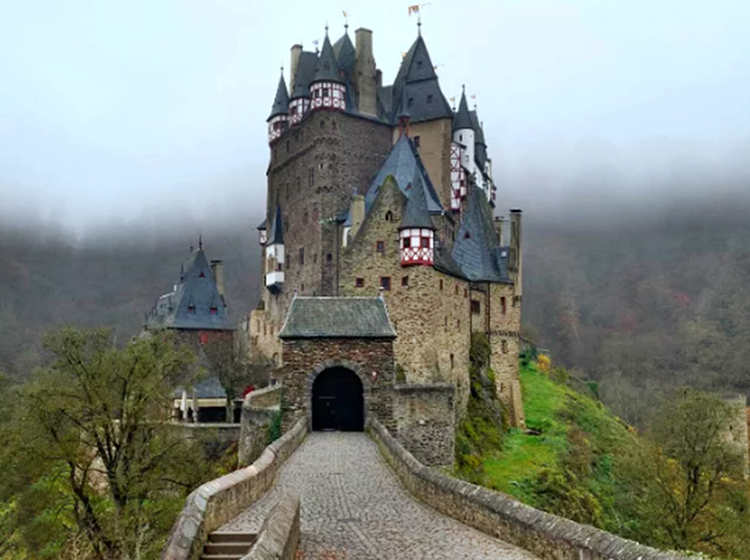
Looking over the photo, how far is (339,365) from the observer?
2531 cm

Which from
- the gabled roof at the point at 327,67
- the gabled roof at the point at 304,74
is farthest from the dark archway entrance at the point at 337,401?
the gabled roof at the point at 304,74

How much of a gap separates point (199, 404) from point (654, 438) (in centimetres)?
2227

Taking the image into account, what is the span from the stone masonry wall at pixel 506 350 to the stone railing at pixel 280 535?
1203 inches

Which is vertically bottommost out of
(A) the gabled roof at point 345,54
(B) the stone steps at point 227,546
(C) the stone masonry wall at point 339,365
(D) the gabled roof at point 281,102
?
(B) the stone steps at point 227,546

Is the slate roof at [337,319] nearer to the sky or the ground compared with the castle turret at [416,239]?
nearer to the ground

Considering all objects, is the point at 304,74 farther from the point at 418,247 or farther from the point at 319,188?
the point at 418,247

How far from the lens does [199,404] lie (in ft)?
134

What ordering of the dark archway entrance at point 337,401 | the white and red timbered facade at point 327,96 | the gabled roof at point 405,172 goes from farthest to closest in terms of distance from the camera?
the white and red timbered facade at point 327,96 → the gabled roof at point 405,172 → the dark archway entrance at point 337,401

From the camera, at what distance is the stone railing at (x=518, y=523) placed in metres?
8.77

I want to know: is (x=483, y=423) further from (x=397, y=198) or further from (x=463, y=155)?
(x=463, y=155)

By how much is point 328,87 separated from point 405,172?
30.8 ft

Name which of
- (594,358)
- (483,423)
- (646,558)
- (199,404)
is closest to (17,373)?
(199,404)

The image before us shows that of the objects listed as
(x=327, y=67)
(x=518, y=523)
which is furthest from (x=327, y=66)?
(x=518, y=523)

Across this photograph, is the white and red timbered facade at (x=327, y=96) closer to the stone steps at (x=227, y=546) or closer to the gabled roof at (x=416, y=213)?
the gabled roof at (x=416, y=213)
